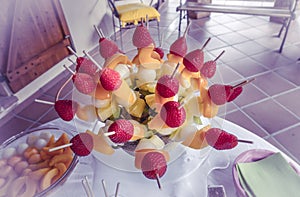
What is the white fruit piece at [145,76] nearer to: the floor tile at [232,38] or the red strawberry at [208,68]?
the red strawberry at [208,68]

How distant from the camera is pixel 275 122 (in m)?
1.53

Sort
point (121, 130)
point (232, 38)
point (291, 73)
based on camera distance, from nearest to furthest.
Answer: point (121, 130), point (291, 73), point (232, 38)

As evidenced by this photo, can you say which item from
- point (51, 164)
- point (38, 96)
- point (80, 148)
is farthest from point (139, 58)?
point (38, 96)

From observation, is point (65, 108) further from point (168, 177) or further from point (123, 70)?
point (168, 177)

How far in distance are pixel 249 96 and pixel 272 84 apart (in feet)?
0.89

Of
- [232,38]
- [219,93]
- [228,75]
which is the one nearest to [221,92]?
[219,93]

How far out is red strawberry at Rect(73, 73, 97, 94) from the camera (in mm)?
439

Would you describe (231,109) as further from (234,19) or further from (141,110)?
(234,19)

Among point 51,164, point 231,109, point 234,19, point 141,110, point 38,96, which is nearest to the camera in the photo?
point 141,110

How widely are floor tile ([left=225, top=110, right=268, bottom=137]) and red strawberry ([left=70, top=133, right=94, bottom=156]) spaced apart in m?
1.24

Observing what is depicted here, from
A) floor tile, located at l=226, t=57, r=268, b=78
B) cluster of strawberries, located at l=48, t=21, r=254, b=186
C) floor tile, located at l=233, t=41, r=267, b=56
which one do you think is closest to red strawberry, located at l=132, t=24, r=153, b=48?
cluster of strawberries, located at l=48, t=21, r=254, b=186

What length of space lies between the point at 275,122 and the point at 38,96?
5.69 feet

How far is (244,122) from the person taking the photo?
154 centimetres

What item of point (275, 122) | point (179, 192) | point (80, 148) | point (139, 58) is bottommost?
point (275, 122)
